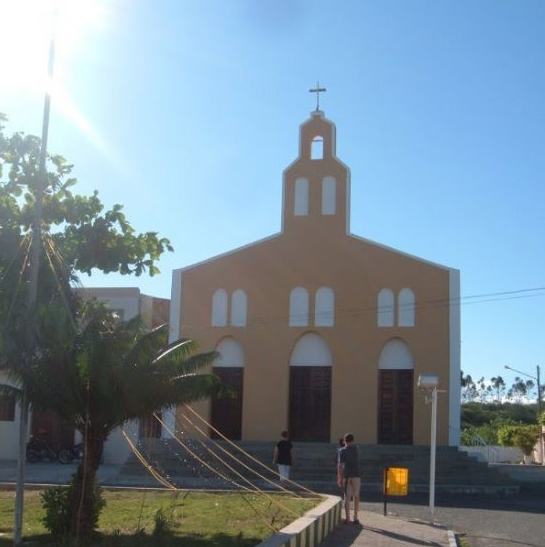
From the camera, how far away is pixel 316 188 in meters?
27.9

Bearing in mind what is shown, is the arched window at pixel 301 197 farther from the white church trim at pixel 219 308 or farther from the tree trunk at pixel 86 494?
the tree trunk at pixel 86 494

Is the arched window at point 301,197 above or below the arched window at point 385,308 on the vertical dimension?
above

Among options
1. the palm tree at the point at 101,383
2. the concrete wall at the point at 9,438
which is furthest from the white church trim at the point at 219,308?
the palm tree at the point at 101,383

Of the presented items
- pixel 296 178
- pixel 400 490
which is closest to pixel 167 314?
pixel 296 178

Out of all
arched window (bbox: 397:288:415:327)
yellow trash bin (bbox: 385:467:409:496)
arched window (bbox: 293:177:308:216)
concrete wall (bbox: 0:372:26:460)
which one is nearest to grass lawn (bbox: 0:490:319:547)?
yellow trash bin (bbox: 385:467:409:496)

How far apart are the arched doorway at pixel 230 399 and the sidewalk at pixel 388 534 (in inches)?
502

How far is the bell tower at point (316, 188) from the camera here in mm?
27562

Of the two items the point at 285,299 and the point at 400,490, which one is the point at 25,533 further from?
the point at 285,299

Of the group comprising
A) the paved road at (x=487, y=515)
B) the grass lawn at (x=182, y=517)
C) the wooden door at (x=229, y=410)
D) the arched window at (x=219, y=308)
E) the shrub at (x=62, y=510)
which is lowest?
the paved road at (x=487, y=515)

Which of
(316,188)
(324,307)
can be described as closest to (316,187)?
(316,188)

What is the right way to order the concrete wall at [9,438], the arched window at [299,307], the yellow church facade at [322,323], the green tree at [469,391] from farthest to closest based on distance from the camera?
the green tree at [469,391] < the concrete wall at [9,438] < the arched window at [299,307] < the yellow church facade at [322,323]

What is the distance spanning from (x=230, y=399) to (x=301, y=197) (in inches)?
274

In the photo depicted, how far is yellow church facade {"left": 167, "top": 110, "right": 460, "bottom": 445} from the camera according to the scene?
26172mm

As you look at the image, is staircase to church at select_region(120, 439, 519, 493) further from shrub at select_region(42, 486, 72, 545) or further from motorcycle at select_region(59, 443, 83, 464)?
shrub at select_region(42, 486, 72, 545)
